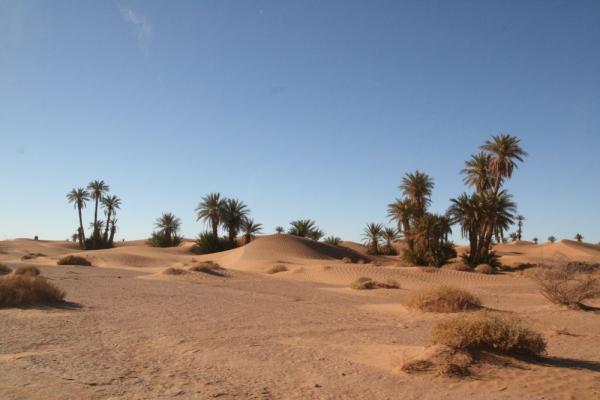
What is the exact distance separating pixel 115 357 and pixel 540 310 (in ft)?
45.6

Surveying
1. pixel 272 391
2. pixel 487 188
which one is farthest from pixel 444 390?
pixel 487 188

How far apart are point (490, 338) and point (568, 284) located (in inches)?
408

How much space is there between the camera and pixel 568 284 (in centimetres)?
1642

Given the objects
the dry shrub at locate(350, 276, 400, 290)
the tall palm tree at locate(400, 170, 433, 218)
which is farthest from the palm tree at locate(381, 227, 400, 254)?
the dry shrub at locate(350, 276, 400, 290)

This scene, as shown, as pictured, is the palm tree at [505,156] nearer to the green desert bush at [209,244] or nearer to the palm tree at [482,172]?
the palm tree at [482,172]

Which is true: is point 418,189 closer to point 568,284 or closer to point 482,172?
point 482,172

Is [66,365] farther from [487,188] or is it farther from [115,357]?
[487,188]

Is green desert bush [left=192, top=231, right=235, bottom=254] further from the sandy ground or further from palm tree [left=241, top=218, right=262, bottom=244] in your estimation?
the sandy ground

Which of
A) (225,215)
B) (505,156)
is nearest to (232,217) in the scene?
(225,215)

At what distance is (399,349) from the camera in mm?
9102

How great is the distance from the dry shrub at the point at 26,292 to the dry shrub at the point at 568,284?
652 inches

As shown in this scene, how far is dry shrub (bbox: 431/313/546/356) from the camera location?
26.4ft

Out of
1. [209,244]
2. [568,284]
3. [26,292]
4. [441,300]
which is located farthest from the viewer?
[209,244]

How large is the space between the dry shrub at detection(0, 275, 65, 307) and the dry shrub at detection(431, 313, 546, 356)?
468 inches
